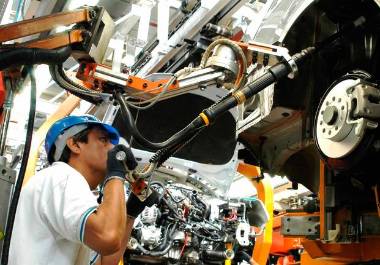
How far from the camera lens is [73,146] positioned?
2500 millimetres

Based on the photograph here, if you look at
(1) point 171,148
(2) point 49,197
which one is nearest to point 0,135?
(2) point 49,197

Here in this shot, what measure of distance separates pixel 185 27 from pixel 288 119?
5.86 feet

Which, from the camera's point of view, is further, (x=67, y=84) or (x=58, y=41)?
(x=67, y=84)

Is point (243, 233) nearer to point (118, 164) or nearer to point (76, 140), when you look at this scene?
point (76, 140)

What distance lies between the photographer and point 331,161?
91.2 inches

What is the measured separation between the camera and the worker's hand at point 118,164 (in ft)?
6.79

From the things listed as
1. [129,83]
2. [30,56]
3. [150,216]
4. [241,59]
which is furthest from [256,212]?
[30,56]

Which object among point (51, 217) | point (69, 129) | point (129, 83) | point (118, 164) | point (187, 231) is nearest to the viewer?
point (51, 217)

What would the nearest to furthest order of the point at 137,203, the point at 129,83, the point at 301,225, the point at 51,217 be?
the point at 51,217 < the point at 129,83 < the point at 137,203 < the point at 301,225

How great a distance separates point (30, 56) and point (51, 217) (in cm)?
69

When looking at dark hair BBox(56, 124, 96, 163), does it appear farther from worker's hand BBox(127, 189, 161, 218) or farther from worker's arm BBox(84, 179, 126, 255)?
worker's arm BBox(84, 179, 126, 255)

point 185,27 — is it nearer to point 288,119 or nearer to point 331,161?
point 288,119

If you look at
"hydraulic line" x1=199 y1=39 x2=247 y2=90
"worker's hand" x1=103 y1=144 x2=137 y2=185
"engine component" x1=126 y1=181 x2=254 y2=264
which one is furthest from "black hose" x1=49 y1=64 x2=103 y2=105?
"engine component" x1=126 y1=181 x2=254 y2=264

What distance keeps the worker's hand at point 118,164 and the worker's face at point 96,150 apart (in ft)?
1.12
